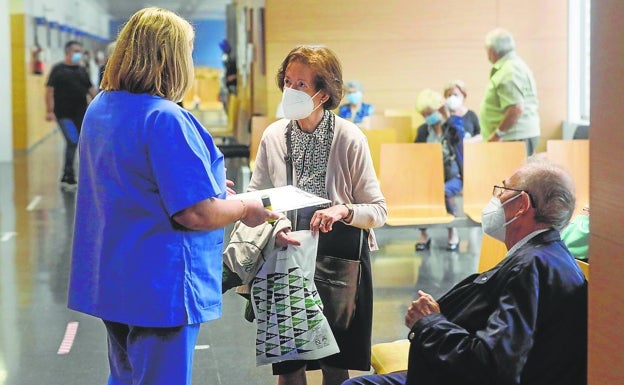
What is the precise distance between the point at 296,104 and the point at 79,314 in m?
3.04

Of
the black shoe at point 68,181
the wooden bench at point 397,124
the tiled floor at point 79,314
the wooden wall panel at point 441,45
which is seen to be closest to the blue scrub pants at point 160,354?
the tiled floor at point 79,314

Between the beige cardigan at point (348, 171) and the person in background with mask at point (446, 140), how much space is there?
4.21 m

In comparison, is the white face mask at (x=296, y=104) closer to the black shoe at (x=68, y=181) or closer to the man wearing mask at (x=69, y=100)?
the man wearing mask at (x=69, y=100)

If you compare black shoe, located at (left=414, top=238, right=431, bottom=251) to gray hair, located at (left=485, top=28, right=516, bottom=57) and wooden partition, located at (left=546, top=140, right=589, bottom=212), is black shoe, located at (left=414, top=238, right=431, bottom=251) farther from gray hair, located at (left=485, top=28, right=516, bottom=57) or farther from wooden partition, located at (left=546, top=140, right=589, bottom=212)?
gray hair, located at (left=485, top=28, right=516, bottom=57)

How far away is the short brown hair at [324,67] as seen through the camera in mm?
3307

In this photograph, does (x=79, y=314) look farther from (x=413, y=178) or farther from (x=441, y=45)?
(x=441, y=45)

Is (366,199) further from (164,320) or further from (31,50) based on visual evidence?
(31,50)

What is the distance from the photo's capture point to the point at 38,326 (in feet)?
18.1

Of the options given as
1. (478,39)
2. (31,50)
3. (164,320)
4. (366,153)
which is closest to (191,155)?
(164,320)

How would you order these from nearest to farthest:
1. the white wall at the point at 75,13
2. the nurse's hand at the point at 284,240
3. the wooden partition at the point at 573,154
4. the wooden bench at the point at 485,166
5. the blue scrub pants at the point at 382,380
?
the blue scrub pants at the point at 382,380
the nurse's hand at the point at 284,240
the wooden partition at the point at 573,154
the wooden bench at the point at 485,166
the white wall at the point at 75,13

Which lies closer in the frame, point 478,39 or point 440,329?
point 440,329

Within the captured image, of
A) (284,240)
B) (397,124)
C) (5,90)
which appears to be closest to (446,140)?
(397,124)

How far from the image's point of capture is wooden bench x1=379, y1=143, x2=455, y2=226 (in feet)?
23.4

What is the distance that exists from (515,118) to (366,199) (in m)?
4.63
